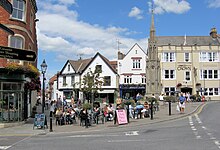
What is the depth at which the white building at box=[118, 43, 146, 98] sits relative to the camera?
175 ft

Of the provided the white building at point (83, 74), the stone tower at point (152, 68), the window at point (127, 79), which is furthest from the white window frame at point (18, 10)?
the window at point (127, 79)

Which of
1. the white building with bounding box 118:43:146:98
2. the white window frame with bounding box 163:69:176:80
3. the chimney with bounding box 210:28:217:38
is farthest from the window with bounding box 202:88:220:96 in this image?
the white building with bounding box 118:43:146:98

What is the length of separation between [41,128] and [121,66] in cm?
3703

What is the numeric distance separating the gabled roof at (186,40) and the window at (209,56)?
6.06ft

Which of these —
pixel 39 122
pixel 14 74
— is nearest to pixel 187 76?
pixel 14 74

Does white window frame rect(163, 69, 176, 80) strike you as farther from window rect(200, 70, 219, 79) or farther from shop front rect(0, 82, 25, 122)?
shop front rect(0, 82, 25, 122)

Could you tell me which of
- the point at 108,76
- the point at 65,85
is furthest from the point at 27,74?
the point at 65,85

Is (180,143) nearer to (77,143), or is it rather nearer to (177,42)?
(77,143)

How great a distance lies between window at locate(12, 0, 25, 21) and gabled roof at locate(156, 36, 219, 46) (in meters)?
33.7

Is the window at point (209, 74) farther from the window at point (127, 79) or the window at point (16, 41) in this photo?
the window at point (16, 41)

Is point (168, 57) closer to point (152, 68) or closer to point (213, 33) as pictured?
point (213, 33)

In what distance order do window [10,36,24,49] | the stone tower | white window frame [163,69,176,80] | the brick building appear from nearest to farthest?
the brick building
window [10,36,24,49]
the stone tower
white window frame [163,69,176,80]

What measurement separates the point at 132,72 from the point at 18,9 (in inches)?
1366

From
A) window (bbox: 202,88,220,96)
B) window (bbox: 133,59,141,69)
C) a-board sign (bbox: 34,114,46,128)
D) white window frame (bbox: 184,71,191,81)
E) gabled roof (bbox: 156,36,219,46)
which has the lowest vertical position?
a-board sign (bbox: 34,114,46,128)
